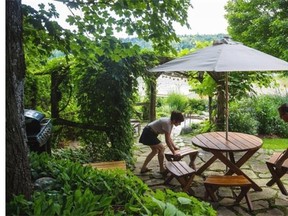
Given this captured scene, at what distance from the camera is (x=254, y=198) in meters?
4.50

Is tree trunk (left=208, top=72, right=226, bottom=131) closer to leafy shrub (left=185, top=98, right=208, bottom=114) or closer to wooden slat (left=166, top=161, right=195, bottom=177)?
wooden slat (left=166, top=161, right=195, bottom=177)

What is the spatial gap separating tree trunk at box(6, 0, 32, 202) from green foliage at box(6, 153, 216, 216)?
16 centimetres

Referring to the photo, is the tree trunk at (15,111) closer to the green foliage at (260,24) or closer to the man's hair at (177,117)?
the man's hair at (177,117)

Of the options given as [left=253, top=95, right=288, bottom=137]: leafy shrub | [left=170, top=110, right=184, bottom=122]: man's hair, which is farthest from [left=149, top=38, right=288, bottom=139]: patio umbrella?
[left=253, top=95, right=288, bottom=137]: leafy shrub

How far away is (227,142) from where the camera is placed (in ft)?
15.7

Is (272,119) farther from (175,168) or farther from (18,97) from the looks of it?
(18,97)

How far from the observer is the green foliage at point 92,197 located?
215 cm

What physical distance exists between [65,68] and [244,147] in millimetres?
3752

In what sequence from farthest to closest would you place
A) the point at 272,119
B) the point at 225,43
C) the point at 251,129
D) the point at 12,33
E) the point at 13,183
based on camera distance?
the point at 272,119, the point at 251,129, the point at 225,43, the point at 13,183, the point at 12,33

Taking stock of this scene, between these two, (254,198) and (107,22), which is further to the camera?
(254,198)

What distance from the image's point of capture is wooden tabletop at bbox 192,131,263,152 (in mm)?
4466

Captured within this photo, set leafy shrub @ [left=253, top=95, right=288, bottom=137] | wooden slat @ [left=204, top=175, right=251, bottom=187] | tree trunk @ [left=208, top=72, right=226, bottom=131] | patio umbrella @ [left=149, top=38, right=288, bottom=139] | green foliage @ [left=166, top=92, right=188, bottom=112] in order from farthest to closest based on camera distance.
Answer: green foliage @ [left=166, top=92, right=188, bottom=112] → leafy shrub @ [left=253, top=95, right=288, bottom=137] → tree trunk @ [left=208, top=72, right=226, bottom=131] → wooden slat @ [left=204, top=175, right=251, bottom=187] → patio umbrella @ [left=149, top=38, right=288, bottom=139]

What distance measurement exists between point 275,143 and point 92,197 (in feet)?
22.7

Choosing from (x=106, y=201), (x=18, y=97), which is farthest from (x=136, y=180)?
(x=18, y=97)
